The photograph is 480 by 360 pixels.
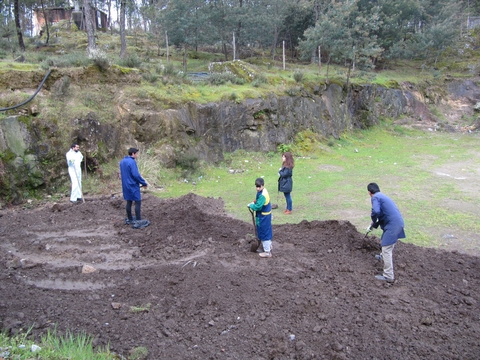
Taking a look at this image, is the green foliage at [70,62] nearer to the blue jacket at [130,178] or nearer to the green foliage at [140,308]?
the blue jacket at [130,178]

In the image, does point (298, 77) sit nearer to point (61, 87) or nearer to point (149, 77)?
point (149, 77)

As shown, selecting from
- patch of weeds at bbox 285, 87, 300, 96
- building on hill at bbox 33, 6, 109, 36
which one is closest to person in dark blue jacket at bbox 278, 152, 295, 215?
patch of weeds at bbox 285, 87, 300, 96

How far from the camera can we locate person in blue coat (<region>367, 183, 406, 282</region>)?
6168 mm

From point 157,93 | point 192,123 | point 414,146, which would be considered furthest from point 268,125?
point 414,146

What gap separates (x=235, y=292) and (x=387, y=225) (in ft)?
9.16

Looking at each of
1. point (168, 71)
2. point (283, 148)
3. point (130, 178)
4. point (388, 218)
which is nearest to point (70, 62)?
point (168, 71)

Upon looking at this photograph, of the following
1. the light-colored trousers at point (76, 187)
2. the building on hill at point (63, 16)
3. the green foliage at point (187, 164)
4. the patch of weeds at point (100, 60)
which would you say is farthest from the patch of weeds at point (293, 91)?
the building on hill at point (63, 16)

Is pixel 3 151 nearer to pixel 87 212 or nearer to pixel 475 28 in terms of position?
pixel 87 212

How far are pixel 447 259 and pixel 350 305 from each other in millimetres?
2701

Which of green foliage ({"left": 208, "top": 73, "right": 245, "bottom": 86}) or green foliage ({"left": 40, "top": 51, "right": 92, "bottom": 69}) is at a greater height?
green foliage ({"left": 40, "top": 51, "right": 92, "bottom": 69})

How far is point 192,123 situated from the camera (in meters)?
15.7

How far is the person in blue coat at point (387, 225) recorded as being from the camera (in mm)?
6168

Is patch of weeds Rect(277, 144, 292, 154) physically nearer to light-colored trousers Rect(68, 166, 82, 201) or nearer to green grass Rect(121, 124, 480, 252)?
green grass Rect(121, 124, 480, 252)

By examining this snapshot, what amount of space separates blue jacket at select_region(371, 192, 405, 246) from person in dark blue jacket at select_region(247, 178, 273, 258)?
1856 millimetres
